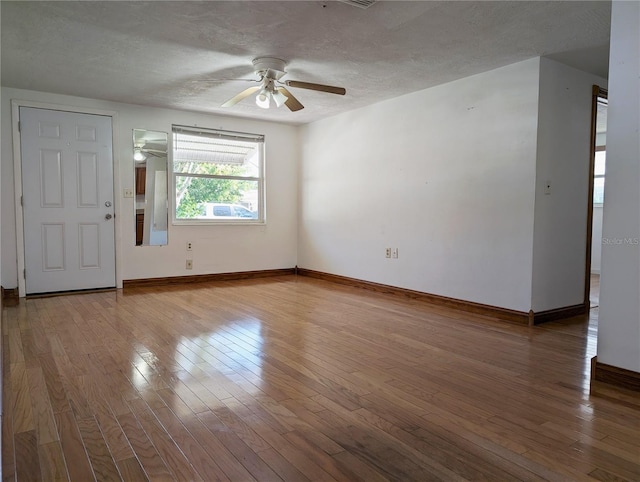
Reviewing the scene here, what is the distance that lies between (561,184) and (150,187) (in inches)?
179

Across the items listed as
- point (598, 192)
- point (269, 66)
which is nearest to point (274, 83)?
point (269, 66)

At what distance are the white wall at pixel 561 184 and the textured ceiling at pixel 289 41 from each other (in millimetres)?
252

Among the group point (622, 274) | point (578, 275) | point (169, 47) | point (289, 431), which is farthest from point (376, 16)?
point (578, 275)

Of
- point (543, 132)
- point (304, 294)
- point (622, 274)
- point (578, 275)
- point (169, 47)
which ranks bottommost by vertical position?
point (304, 294)

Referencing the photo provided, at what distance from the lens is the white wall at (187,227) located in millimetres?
4508

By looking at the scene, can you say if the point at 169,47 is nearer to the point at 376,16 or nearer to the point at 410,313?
the point at 376,16

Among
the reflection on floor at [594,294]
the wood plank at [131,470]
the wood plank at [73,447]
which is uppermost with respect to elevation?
the wood plank at [131,470]

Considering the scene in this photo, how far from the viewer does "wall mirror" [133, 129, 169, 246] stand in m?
5.25

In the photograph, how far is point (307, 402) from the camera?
6.75 ft

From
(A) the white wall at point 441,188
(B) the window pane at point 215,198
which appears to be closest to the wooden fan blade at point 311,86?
(A) the white wall at point 441,188

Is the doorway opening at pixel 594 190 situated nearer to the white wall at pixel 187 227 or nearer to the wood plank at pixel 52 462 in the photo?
the wood plank at pixel 52 462

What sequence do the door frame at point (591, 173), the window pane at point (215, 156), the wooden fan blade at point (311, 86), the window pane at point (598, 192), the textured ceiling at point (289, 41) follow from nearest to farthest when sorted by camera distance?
the textured ceiling at point (289, 41), the wooden fan blade at point (311, 86), the door frame at point (591, 173), the window pane at point (215, 156), the window pane at point (598, 192)

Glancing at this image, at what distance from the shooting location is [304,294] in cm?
490

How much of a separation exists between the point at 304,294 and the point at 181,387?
2.73 metres
